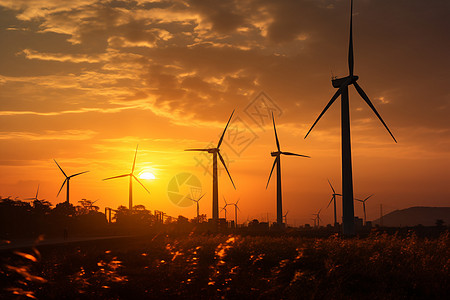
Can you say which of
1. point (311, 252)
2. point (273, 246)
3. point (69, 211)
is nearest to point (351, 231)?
point (273, 246)

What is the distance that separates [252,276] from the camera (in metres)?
21.3

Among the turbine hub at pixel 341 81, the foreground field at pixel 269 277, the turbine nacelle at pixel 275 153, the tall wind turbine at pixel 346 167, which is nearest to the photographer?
the foreground field at pixel 269 277

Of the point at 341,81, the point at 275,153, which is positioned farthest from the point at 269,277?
the point at 275,153

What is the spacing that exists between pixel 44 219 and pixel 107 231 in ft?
32.0

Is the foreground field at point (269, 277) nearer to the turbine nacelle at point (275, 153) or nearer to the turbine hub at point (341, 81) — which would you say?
the turbine hub at point (341, 81)

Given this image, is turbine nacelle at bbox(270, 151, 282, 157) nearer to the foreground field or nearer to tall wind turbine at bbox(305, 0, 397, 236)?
tall wind turbine at bbox(305, 0, 397, 236)

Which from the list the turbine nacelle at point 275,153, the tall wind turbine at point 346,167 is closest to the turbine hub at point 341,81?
the tall wind turbine at point 346,167

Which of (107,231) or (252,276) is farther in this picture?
(107,231)

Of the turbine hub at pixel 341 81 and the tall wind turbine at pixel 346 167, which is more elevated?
the turbine hub at pixel 341 81

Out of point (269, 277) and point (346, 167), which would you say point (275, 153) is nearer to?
point (346, 167)

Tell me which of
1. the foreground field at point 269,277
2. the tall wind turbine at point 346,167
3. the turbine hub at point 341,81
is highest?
the turbine hub at point 341,81

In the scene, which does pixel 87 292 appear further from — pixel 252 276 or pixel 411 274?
pixel 411 274

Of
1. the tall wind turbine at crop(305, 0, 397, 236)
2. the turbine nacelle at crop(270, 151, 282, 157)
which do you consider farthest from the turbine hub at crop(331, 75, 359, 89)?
the turbine nacelle at crop(270, 151, 282, 157)

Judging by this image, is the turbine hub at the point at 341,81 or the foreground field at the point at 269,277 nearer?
the foreground field at the point at 269,277
